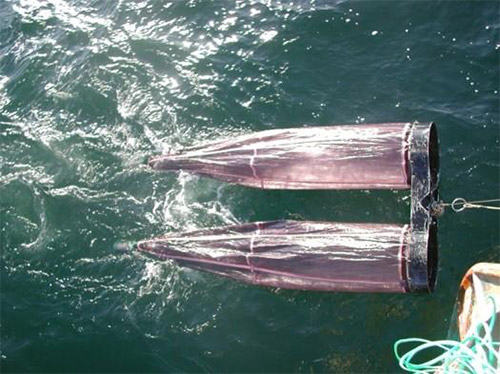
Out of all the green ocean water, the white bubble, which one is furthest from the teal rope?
the white bubble

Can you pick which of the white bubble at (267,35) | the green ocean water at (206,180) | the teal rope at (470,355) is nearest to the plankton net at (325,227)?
the green ocean water at (206,180)

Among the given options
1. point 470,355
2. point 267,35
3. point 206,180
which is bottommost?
point 470,355

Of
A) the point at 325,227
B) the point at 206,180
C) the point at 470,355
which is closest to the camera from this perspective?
the point at 470,355

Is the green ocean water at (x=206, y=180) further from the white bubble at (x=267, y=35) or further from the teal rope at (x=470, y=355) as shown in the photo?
the teal rope at (x=470, y=355)

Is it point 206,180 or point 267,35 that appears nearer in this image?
point 206,180

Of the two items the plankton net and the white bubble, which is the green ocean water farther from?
the plankton net

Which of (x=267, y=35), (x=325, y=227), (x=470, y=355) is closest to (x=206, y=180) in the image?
(x=325, y=227)

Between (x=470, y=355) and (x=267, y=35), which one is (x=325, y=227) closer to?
(x=470, y=355)

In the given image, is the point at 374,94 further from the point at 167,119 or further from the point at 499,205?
the point at 167,119
